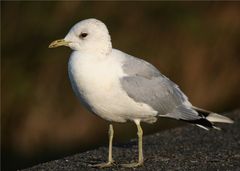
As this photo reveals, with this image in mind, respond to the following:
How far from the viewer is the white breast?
805 cm

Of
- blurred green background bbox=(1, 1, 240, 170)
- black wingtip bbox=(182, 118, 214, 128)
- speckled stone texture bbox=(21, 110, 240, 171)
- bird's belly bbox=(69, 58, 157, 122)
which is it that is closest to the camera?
bird's belly bbox=(69, 58, 157, 122)

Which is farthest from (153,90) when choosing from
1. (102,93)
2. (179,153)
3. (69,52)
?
(69,52)

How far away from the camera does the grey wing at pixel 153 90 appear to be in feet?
27.2

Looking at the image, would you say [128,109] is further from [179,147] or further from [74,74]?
[179,147]

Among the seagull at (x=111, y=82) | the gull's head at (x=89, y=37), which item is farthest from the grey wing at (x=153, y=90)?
the gull's head at (x=89, y=37)

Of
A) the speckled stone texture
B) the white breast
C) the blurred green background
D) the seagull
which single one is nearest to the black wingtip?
the seagull

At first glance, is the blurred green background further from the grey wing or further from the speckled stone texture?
the grey wing

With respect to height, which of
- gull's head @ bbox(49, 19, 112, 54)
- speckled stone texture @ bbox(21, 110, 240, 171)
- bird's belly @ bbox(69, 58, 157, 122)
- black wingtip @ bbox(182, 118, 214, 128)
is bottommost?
speckled stone texture @ bbox(21, 110, 240, 171)

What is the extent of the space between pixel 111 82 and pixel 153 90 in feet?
1.99

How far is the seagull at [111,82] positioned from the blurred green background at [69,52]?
3997 millimetres

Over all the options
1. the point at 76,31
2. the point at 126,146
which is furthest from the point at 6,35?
the point at 76,31

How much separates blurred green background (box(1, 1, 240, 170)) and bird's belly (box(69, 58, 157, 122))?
422 centimetres

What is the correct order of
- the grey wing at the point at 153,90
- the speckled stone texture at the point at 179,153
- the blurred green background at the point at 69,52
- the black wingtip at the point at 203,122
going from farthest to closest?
1. the blurred green background at the point at 69,52
2. the black wingtip at the point at 203,122
3. the speckled stone texture at the point at 179,153
4. the grey wing at the point at 153,90

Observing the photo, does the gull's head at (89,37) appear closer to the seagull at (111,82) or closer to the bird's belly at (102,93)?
the seagull at (111,82)
